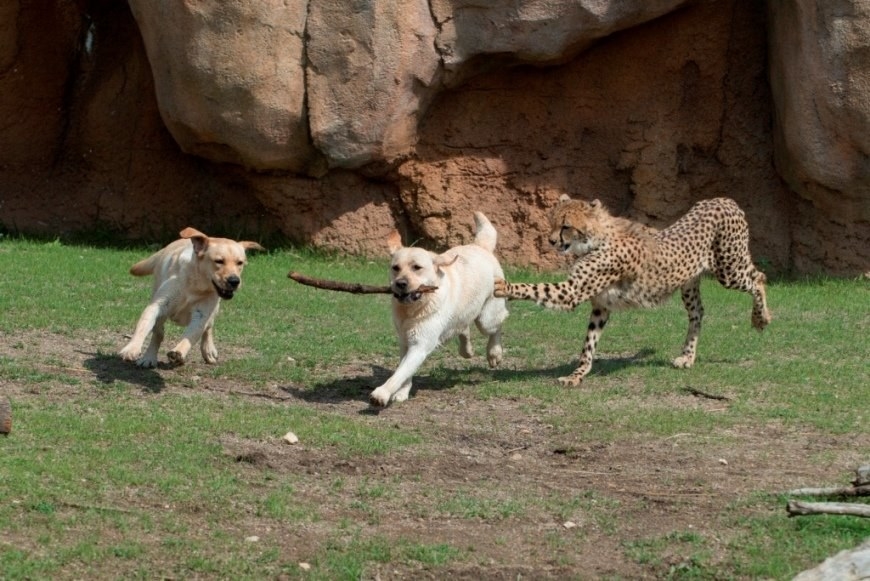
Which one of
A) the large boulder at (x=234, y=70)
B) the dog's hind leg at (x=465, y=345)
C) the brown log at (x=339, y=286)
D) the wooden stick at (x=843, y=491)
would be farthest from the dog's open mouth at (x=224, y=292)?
the large boulder at (x=234, y=70)

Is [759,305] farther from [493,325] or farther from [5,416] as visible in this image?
[5,416]

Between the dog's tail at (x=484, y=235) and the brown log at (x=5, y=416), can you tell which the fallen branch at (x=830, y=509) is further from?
the dog's tail at (x=484, y=235)

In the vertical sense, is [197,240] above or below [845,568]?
above

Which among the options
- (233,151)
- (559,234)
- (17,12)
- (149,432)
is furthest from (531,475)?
(17,12)

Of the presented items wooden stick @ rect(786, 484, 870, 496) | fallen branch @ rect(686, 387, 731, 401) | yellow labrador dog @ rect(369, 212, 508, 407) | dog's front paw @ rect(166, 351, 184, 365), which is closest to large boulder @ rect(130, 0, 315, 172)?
yellow labrador dog @ rect(369, 212, 508, 407)

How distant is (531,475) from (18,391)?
3724 mm

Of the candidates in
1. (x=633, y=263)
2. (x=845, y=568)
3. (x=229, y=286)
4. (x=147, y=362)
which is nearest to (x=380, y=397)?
(x=229, y=286)

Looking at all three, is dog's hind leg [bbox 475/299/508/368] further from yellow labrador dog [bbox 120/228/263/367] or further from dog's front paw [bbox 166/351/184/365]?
dog's front paw [bbox 166/351/184/365]

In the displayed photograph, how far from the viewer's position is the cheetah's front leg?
447 inches

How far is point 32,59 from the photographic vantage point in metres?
18.8

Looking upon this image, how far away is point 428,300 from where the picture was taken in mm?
10328

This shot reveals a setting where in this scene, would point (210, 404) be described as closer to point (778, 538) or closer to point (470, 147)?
point (778, 538)

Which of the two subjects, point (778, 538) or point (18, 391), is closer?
point (778, 538)

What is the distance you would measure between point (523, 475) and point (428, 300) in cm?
202
